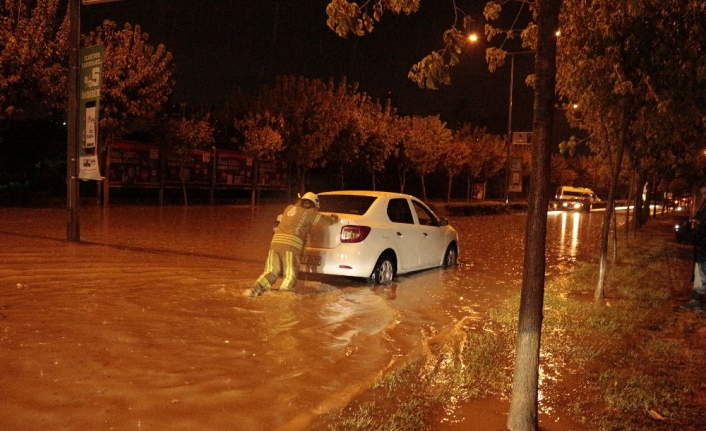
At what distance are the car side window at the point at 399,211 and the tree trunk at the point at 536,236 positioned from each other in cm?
637

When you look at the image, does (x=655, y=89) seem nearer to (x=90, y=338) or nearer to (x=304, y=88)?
(x=90, y=338)

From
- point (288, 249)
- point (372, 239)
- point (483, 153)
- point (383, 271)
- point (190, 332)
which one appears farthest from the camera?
point (483, 153)

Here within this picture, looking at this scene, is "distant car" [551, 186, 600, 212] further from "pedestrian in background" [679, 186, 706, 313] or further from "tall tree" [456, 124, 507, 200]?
"pedestrian in background" [679, 186, 706, 313]

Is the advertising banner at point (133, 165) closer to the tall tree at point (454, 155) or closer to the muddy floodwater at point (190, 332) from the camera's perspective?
the muddy floodwater at point (190, 332)

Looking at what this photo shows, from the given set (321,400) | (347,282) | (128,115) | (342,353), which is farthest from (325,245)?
(128,115)

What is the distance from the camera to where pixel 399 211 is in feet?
38.2

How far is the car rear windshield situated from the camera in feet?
36.4

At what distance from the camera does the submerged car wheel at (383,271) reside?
35.6 ft

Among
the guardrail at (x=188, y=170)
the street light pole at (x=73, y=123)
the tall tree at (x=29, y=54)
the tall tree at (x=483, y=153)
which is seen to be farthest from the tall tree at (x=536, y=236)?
the tall tree at (x=483, y=153)

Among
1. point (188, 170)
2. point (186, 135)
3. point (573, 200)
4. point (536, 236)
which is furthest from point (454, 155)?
point (536, 236)

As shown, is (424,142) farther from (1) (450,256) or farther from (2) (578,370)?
(2) (578,370)

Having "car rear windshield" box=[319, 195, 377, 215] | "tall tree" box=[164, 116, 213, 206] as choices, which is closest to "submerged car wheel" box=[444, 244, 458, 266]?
"car rear windshield" box=[319, 195, 377, 215]

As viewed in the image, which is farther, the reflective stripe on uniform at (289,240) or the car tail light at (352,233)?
the car tail light at (352,233)

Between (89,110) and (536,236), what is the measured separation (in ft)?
37.7
